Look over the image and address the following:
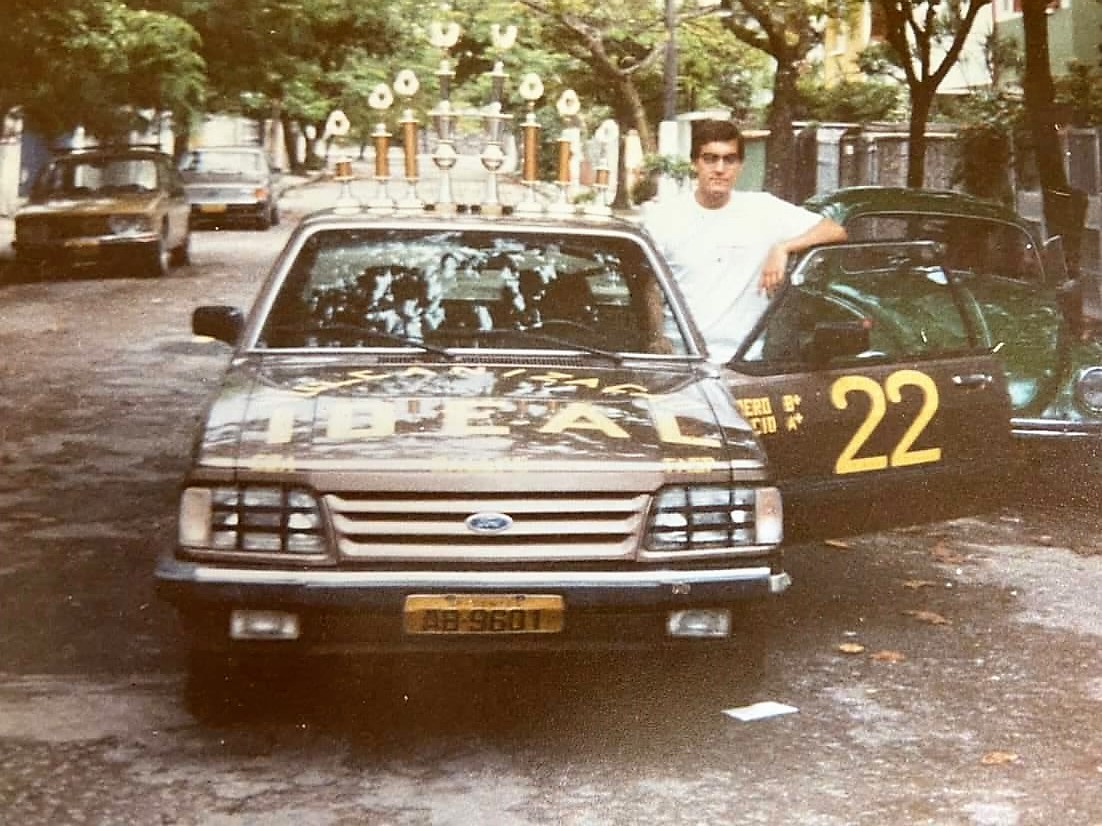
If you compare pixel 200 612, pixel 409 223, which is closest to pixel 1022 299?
pixel 409 223

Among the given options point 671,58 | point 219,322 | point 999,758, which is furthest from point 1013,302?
point 671,58

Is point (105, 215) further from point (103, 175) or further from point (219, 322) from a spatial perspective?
point (219, 322)

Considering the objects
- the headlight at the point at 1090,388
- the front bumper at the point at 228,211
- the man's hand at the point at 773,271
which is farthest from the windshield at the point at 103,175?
the man's hand at the point at 773,271

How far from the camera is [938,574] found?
8906mm

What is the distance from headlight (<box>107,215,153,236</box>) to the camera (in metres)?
25.1

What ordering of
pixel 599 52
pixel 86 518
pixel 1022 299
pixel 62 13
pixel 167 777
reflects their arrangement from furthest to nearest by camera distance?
pixel 599 52 → pixel 62 13 → pixel 1022 299 → pixel 86 518 → pixel 167 777

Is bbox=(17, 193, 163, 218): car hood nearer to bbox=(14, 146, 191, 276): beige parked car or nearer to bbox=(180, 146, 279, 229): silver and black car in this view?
bbox=(14, 146, 191, 276): beige parked car

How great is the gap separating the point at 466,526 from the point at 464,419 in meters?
0.44

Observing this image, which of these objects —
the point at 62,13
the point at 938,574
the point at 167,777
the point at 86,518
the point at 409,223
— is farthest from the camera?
the point at 62,13

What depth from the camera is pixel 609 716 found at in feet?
21.1

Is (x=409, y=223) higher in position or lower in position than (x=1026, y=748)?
higher

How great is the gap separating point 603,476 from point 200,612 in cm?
125

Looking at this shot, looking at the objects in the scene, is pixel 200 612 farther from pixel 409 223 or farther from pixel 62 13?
pixel 62 13

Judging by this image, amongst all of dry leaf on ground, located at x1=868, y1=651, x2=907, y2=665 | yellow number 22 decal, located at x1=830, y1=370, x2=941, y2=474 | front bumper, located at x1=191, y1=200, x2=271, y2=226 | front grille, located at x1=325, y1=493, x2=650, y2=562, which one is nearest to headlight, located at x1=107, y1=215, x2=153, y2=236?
front bumper, located at x1=191, y1=200, x2=271, y2=226
